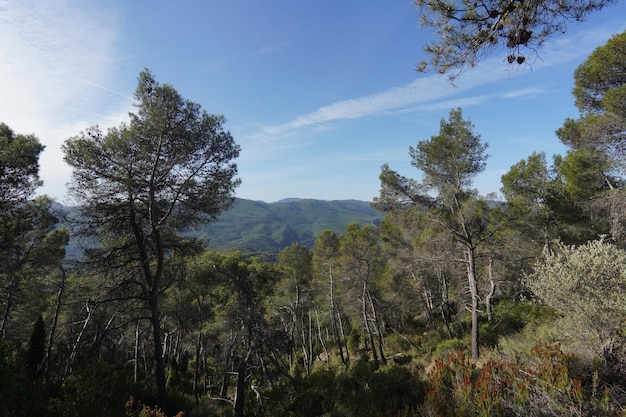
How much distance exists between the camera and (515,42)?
154 inches

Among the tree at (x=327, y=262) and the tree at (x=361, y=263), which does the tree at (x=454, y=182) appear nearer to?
the tree at (x=361, y=263)

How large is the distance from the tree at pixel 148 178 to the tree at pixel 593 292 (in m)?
8.58

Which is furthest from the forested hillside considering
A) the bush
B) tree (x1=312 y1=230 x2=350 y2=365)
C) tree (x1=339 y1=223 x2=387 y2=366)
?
tree (x1=312 y1=230 x2=350 y2=365)

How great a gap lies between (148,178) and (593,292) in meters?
10.7

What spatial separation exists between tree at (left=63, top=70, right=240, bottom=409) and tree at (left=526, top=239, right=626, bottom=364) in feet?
28.2

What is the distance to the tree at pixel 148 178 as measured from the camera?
8.10 meters

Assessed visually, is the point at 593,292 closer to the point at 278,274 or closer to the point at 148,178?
the point at 148,178

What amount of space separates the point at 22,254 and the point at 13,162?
6.33 metres

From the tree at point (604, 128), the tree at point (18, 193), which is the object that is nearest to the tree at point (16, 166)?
the tree at point (18, 193)

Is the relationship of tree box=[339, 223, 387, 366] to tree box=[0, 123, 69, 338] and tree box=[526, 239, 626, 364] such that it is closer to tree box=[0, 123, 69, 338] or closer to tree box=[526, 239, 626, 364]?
tree box=[526, 239, 626, 364]

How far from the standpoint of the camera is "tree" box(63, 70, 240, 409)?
26.6 feet

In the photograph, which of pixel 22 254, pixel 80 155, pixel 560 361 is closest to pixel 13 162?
pixel 80 155

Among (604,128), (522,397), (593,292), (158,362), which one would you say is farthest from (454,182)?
(158,362)

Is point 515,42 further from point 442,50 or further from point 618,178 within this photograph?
point 618,178
